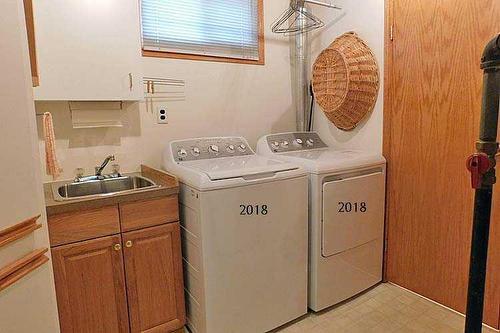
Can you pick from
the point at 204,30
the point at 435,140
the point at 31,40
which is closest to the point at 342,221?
the point at 435,140

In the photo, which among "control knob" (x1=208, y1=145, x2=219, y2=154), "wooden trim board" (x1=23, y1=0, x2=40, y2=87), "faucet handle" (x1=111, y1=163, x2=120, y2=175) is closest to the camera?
"wooden trim board" (x1=23, y1=0, x2=40, y2=87)

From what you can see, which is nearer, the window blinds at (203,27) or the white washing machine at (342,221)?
the white washing machine at (342,221)

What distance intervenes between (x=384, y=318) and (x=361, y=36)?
75.4 inches

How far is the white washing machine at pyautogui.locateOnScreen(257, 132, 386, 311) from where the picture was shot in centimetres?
201

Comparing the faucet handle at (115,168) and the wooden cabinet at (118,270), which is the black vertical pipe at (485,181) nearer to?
the wooden cabinet at (118,270)

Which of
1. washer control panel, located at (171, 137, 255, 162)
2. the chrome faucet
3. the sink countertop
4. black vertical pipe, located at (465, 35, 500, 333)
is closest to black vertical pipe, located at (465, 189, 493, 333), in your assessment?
black vertical pipe, located at (465, 35, 500, 333)

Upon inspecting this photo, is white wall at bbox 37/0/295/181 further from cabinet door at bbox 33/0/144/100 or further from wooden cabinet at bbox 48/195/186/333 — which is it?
wooden cabinet at bbox 48/195/186/333

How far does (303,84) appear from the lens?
2.80 meters

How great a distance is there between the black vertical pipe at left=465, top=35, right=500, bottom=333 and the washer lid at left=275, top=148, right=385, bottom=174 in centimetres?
89

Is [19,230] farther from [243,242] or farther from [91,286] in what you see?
[243,242]

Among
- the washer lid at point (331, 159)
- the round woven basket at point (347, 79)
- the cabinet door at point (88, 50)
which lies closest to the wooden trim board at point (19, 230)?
the cabinet door at point (88, 50)

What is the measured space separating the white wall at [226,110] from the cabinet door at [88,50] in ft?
0.95

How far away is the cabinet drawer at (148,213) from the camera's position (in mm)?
1675

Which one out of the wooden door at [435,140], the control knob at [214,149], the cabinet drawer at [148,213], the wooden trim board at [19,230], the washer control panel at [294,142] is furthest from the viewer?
the washer control panel at [294,142]
